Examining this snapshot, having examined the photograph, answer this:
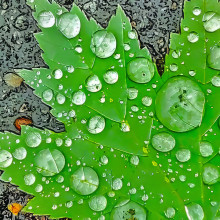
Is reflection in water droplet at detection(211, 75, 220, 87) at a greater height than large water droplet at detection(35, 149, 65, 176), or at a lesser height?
greater

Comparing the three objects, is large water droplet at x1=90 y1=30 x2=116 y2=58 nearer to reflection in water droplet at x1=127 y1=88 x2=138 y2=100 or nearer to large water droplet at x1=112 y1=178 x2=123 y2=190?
reflection in water droplet at x1=127 y1=88 x2=138 y2=100

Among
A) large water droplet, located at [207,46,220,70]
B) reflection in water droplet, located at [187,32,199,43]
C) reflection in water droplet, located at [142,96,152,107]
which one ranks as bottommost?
reflection in water droplet, located at [142,96,152,107]

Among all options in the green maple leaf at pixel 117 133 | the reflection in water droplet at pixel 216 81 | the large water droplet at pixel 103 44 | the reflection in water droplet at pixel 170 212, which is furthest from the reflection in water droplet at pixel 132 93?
the reflection in water droplet at pixel 170 212

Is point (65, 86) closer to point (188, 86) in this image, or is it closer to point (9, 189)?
point (188, 86)

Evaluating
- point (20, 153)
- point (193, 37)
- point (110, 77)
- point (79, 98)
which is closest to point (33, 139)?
point (20, 153)

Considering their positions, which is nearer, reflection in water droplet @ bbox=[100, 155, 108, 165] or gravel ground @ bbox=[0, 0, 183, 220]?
reflection in water droplet @ bbox=[100, 155, 108, 165]

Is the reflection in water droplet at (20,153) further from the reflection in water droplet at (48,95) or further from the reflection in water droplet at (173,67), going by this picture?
the reflection in water droplet at (173,67)

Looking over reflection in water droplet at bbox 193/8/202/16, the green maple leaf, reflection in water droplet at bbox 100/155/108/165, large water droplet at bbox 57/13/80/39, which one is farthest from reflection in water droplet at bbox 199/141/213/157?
large water droplet at bbox 57/13/80/39
